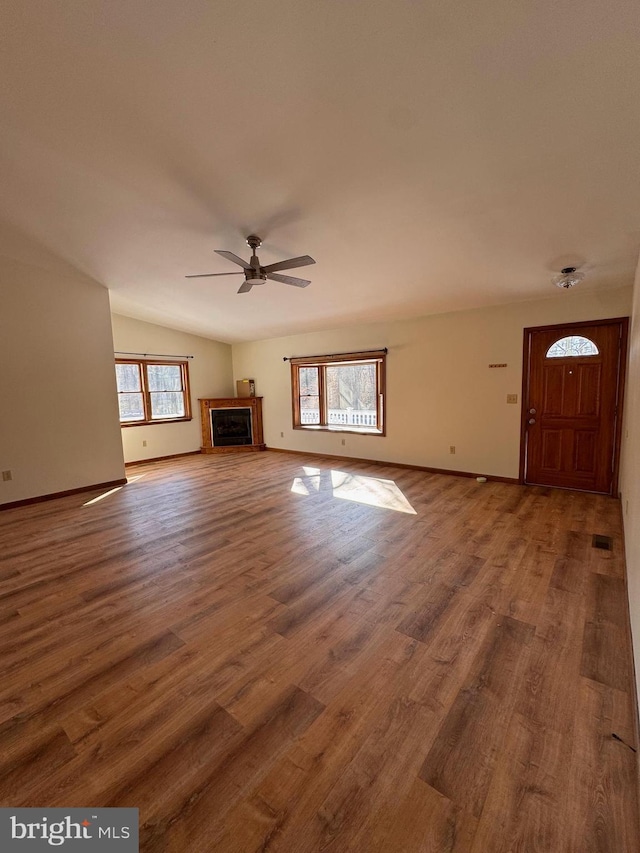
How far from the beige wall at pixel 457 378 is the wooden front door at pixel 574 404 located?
15 centimetres

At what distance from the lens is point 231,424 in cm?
776

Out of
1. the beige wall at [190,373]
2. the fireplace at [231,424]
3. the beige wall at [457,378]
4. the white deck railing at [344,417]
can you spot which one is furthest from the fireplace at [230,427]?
the beige wall at [457,378]

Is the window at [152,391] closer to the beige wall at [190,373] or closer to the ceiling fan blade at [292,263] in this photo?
the beige wall at [190,373]

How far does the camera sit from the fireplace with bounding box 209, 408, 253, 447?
7.64m

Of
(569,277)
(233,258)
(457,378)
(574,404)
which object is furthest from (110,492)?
(574,404)

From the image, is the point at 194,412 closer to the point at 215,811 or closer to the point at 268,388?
the point at 268,388

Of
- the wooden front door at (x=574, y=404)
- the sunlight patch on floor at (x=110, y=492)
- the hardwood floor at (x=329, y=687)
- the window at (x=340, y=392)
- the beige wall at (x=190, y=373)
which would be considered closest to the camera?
the hardwood floor at (x=329, y=687)

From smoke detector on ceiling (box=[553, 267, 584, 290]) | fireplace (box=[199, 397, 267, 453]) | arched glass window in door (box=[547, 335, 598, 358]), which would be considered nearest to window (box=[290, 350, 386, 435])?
fireplace (box=[199, 397, 267, 453])

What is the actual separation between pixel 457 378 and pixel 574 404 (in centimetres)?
145

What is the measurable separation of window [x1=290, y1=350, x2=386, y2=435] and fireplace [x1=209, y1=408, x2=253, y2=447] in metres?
1.28

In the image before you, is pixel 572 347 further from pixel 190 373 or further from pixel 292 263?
pixel 190 373

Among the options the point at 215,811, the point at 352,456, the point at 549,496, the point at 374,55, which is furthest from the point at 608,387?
the point at 215,811

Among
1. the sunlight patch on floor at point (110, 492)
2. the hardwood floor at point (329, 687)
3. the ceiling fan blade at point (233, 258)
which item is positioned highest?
the ceiling fan blade at point (233, 258)

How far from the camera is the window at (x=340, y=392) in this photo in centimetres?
609
